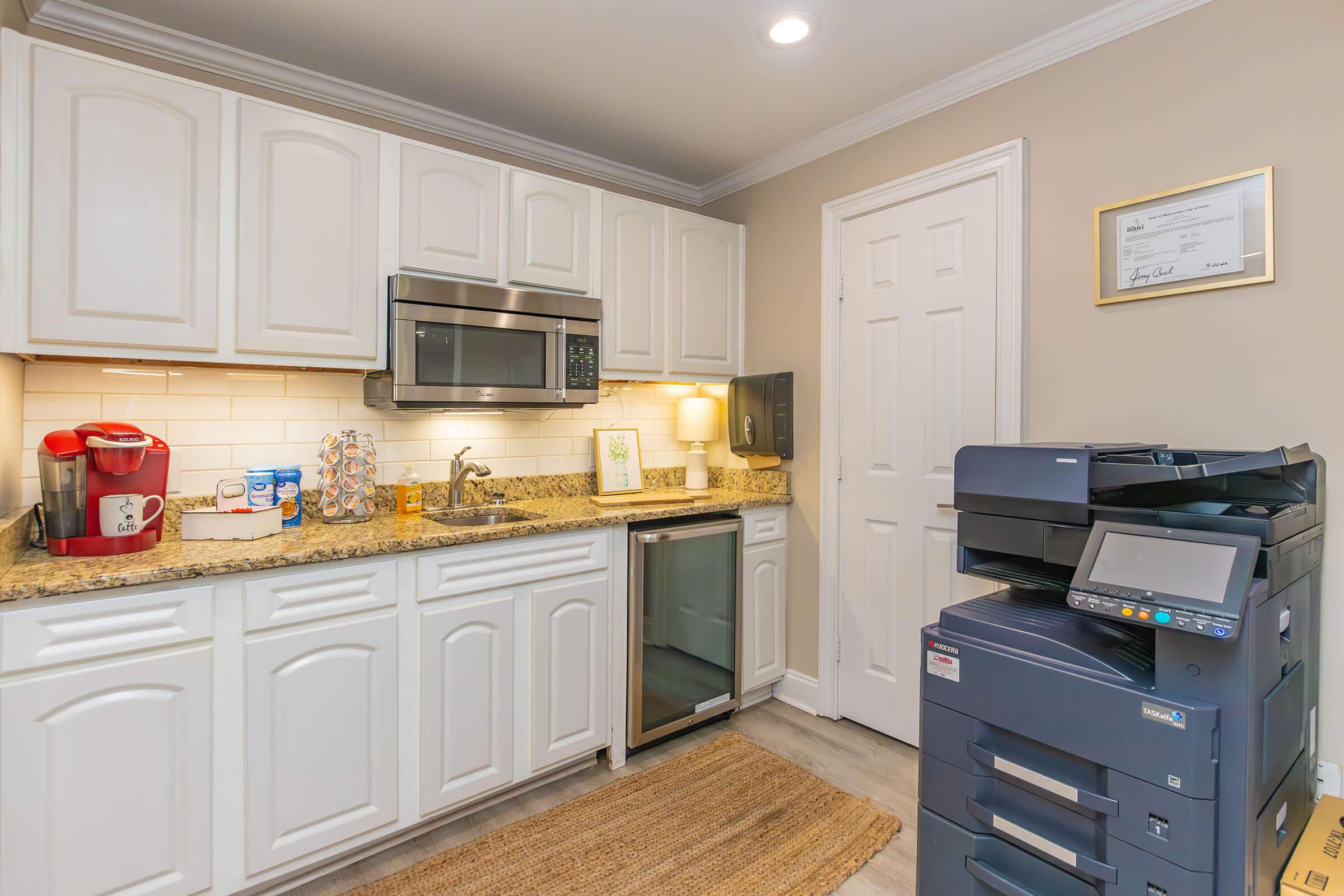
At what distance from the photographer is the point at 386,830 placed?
1.94 meters

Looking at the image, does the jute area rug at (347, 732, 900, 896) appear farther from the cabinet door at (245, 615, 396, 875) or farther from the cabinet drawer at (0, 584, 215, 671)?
the cabinet drawer at (0, 584, 215, 671)

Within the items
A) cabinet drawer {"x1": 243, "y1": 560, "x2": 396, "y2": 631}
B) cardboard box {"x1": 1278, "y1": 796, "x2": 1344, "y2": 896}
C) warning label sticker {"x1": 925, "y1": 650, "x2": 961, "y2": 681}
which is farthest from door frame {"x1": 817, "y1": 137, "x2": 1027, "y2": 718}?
cabinet drawer {"x1": 243, "y1": 560, "x2": 396, "y2": 631}

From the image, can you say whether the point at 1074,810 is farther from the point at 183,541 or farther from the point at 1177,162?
the point at 183,541

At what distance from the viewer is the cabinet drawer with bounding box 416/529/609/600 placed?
202 cm

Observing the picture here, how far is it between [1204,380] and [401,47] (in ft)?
8.92

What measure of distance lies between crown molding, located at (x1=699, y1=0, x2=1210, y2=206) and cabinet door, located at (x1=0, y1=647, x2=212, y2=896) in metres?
2.89

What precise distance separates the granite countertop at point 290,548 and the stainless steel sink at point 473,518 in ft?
0.08

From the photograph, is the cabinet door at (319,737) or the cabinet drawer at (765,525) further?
the cabinet drawer at (765,525)

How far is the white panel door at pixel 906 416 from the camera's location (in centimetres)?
237

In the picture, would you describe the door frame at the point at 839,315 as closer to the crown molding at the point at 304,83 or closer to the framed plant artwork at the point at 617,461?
the framed plant artwork at the point at 617,461

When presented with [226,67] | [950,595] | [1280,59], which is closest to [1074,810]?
[950,595]

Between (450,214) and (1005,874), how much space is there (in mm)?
2540

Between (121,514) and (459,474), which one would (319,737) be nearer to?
(121,514)

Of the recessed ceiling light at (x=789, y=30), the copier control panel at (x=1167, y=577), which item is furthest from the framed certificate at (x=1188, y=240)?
the recessed ceiling light at (x=789, y=30)
